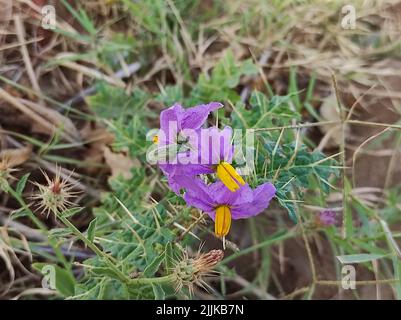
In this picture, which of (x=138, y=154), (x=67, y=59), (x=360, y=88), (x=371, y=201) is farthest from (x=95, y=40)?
(x=371, y=201)

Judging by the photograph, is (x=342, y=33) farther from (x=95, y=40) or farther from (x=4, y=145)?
(x=4, y=145)

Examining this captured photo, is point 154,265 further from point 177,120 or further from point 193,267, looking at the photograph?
point 177,120

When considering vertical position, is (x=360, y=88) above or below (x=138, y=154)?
above

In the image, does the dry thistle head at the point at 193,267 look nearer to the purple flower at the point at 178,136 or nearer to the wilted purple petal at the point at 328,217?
the purple flower at the point at 178,136

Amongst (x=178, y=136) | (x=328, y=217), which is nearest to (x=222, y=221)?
(x=178, y=136)

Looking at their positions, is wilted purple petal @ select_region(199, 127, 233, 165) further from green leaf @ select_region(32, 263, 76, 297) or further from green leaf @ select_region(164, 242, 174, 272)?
green leaf @ select_region(32, 263, 76, 297)

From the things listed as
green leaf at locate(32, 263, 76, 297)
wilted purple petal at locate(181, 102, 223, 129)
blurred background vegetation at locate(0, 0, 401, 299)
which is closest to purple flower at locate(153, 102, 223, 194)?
wilted purple petal at locate(181, 102, 223, 129)

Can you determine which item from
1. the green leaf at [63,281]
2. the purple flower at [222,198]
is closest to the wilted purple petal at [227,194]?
the purple flower at [222,198]

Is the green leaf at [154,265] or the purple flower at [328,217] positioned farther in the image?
the purple flower at [328,217]
